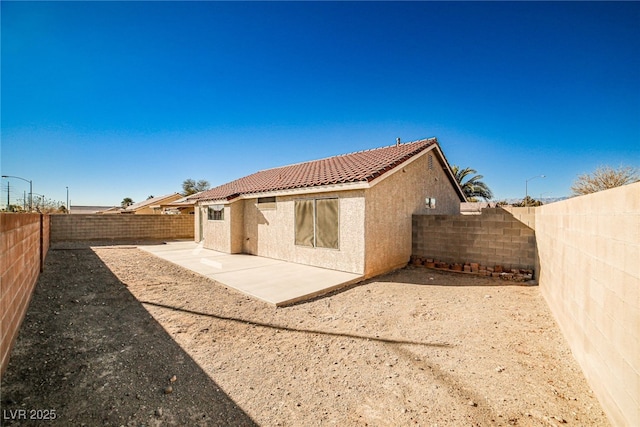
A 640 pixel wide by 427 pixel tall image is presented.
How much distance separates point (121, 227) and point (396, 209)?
63.9 feet

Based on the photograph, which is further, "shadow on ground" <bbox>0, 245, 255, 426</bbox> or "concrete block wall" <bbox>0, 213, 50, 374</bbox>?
"concrete block wall" <bbox>0, 213, 50, 374</bbox>

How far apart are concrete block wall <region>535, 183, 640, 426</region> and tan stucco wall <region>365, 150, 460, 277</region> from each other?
459 cm

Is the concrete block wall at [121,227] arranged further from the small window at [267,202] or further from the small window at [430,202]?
the small window at [430,202]

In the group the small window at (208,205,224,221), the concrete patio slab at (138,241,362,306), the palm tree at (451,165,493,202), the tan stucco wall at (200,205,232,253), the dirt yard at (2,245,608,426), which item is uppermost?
the palm tree at (451,165,493,202)

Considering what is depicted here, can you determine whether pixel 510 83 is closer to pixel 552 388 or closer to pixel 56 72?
pixel 552 388

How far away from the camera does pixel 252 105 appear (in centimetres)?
1591

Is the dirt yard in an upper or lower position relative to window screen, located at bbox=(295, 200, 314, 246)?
lower

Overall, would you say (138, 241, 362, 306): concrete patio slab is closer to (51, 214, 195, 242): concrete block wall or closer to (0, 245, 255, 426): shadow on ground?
(0, 245, 255, 426): shadow on ground

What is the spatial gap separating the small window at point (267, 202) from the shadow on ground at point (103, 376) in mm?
6432

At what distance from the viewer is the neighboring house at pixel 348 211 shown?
841 cm

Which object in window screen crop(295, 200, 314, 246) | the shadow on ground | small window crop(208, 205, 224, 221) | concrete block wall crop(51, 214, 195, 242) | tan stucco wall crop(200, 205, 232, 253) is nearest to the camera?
the shadow on ground

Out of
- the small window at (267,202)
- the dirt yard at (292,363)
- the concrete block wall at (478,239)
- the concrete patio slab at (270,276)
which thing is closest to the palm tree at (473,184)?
the concrete block wall at (478,239)

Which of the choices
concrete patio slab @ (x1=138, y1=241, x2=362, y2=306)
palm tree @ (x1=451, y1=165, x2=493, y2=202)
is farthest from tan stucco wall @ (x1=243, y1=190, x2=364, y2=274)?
palm tree @ (x1=451, y1=165, x2=493, y2=202)

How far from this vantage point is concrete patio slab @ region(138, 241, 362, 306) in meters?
6.64
